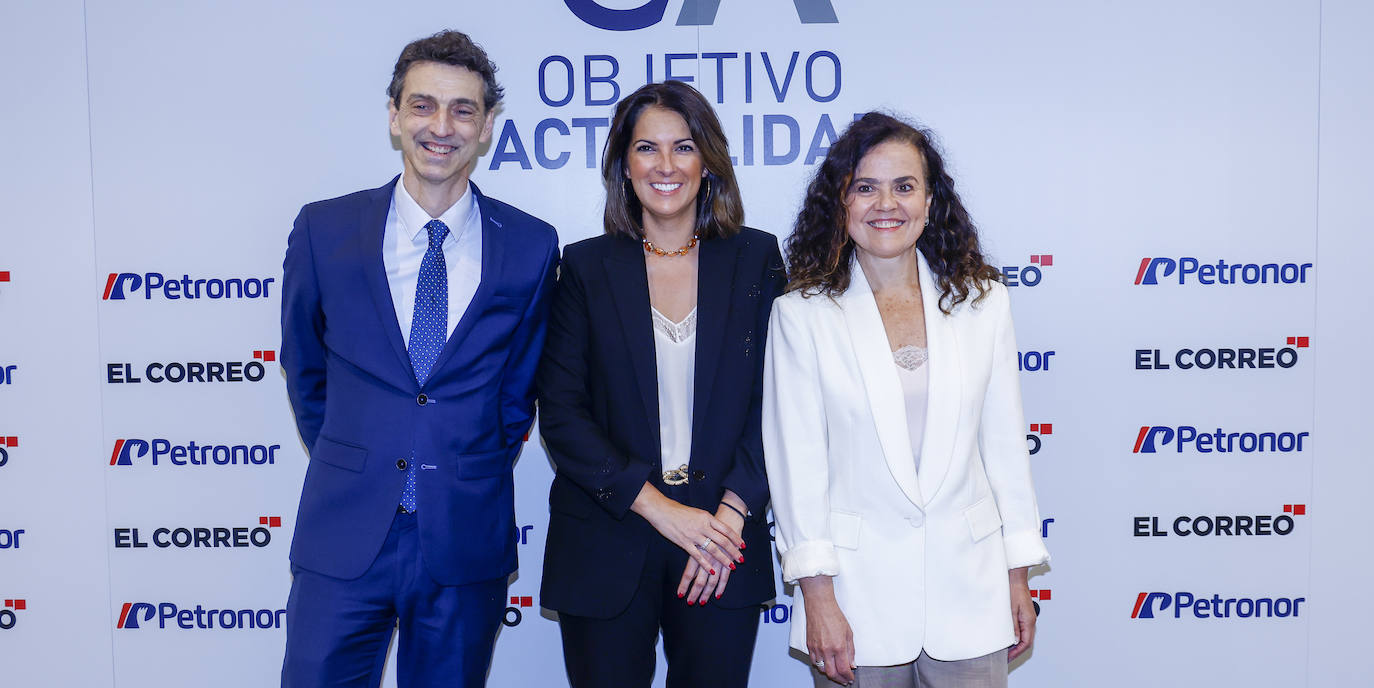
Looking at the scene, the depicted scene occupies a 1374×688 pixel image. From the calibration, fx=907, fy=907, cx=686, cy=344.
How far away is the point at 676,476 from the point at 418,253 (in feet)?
2.83

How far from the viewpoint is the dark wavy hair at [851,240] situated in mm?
2207

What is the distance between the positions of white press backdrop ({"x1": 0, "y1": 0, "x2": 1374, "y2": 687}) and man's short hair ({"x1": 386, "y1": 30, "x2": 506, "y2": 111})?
856 millimetres

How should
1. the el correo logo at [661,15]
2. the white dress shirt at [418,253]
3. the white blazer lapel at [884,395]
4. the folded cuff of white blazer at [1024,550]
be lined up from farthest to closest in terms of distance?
the el correo logo at [661,15]
the white dress shirt at [418,253]
the folded cuff of white blazer at [1024,550]
the white blazer lapel at [884,395]

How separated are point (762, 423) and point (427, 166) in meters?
1.05

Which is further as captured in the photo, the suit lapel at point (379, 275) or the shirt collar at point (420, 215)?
the shirt collar at point (420, 215)

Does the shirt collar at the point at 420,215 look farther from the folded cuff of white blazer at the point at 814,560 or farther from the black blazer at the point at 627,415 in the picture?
the folded cuff of white blazer at the point at 814,560

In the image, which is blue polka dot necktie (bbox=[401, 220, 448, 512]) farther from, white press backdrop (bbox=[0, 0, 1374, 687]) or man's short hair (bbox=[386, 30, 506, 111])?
white press backdrop (bbox=[0, 0, 1374, 687])

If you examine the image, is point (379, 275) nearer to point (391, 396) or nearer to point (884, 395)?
point (391, 396)

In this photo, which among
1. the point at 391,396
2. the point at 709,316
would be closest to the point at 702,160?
the point at 709,316

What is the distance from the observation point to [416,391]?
7.18 feet

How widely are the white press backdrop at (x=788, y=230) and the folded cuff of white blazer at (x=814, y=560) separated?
132 centimetres

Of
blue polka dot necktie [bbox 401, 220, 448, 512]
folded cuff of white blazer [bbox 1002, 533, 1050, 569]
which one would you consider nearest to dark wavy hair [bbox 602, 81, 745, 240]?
blue polka dot necktie [bbox 401, 220, 448, 512]

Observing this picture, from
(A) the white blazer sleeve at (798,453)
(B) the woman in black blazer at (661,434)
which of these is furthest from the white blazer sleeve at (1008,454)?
(B) the woman in black blazer at (661,434)

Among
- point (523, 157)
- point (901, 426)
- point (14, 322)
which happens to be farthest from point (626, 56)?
point (14, 322)
